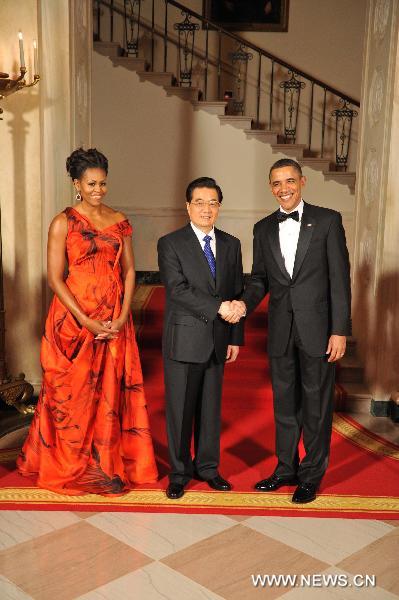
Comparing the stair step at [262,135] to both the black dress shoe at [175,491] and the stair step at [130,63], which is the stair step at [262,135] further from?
the black dress shoe at [175,491]

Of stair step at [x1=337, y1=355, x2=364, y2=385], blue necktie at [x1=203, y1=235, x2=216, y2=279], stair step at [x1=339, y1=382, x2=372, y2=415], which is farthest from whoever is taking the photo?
stair step at [x1=337, y1=355, x2=364, y2=385]

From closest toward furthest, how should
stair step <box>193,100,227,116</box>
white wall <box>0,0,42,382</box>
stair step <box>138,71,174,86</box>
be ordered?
1. white wall <box>0,0,42,382</box>
2. stair step <box>138,71,174,86</box>
3. stair step <box>193,100,227,116</box>

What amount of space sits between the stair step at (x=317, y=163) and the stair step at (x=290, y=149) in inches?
3.6

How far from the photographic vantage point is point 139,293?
757 centimetres

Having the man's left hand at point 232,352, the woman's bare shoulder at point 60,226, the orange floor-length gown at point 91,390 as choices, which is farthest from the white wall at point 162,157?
the man's left hand at point 232,352

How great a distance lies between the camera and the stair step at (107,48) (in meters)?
8.09

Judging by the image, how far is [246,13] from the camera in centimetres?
972

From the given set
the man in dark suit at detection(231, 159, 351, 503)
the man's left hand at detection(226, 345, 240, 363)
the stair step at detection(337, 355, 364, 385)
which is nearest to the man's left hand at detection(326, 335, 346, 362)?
the man in dark suit at detection(231, 159, 351, 503)

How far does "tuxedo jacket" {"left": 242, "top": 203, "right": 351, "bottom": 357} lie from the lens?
11.9 feet

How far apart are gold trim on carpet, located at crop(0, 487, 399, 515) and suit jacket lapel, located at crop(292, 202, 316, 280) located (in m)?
1.20

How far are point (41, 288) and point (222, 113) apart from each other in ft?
13.1

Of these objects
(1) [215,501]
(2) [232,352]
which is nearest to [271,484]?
(1) [215,501]

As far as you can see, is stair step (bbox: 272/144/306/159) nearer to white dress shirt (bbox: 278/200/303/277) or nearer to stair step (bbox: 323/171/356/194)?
stair step (bbox: 323/171/356/194)

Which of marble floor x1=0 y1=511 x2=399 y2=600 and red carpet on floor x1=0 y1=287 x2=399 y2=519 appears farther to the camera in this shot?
red carpet on floor x1=0 y1=287 x2=399 y2=519
